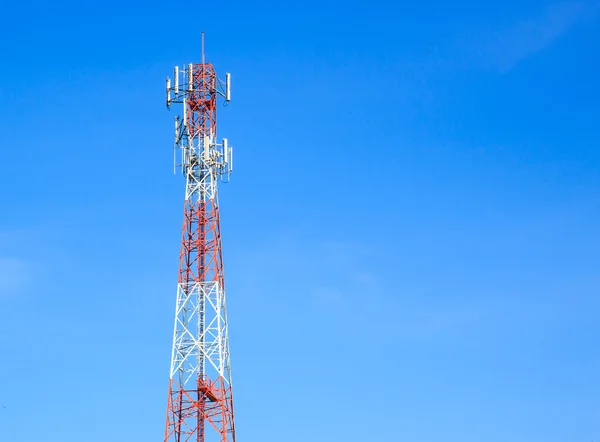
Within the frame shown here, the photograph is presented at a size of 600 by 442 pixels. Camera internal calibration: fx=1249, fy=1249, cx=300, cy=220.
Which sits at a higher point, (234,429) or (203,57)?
(203,57)

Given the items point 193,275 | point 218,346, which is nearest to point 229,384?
point 218,346

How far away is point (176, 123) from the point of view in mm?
108688

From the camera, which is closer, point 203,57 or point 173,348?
point 173,348

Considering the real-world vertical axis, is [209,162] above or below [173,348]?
above

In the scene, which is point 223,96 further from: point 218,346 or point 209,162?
point 218,346

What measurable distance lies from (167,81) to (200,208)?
1190 centimetres

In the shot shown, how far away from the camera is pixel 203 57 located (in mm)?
108750

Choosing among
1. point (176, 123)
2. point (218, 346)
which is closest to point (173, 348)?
point (218, 346)

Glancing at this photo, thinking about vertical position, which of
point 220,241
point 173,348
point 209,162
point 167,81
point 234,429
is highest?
point 167,81

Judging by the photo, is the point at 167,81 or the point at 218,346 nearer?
the point at 218,346

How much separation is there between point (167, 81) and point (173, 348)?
2351 centimetres

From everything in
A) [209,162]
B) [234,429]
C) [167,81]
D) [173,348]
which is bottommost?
[234,429]

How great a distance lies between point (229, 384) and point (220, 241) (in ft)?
39.5

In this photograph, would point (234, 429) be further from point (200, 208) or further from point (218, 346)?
point (200, 208)
